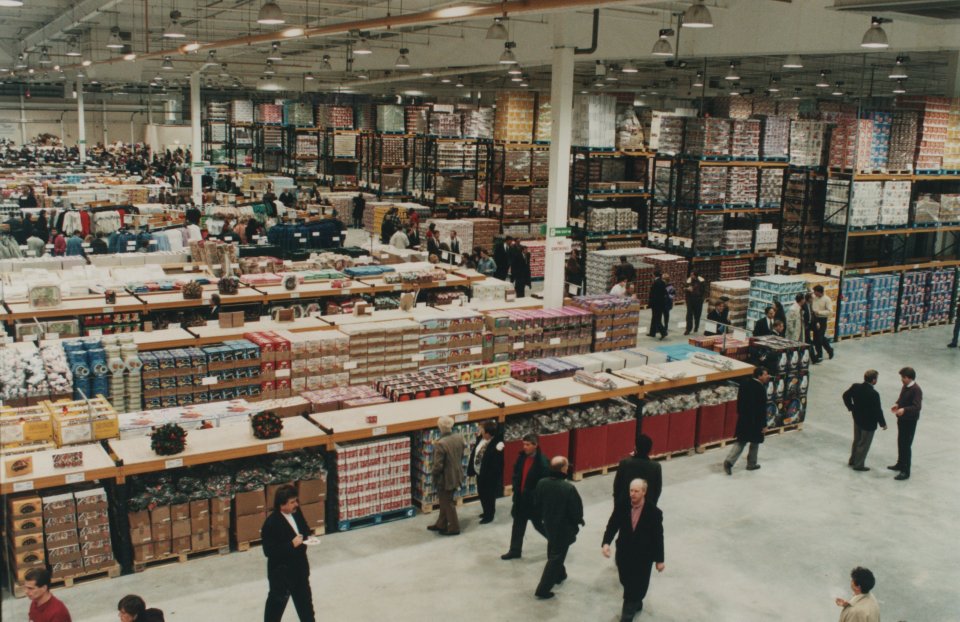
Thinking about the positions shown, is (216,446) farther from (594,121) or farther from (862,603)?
(594,121)

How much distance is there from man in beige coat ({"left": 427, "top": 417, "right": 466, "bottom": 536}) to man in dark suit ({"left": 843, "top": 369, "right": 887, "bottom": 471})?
5.38 m

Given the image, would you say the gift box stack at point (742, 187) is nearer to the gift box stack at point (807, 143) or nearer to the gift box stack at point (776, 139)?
the gift box stack at point (776, 139)

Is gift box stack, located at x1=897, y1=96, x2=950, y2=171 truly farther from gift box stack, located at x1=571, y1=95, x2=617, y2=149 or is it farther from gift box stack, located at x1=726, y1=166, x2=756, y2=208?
gift box stack, located at x1=571, y1=95, x2=617, y2=149

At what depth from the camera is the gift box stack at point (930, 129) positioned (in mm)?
18312

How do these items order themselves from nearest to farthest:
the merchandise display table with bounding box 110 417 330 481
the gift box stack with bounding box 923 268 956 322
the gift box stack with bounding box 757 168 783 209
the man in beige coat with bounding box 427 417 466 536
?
1. the merchandise display table with bounding box 110 417 330 481
2. the man in beige coat with bounding box 427 417 466 536
3. the gift box stack with bounding box 923 268 956 322
4. the gift box stack with bounding box 757 168 783 209

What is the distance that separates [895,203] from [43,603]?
59.6ft

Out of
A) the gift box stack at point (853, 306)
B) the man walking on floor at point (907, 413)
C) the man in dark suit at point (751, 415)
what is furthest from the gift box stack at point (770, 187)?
the man in dark suit at point (751, 415)

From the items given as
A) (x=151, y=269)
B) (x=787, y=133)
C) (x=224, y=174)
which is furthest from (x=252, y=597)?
(x=224, y=174)

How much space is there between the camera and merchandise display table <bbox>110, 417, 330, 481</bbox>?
25.6 ft

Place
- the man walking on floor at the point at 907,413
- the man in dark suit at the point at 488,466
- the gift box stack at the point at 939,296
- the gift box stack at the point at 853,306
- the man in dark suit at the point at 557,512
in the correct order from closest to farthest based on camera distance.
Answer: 1. the man in dark suit at the point at 557,512
2. the man in dark suit at the point at 488,466
3. the man walking on floor at the point at 907,413
4. the gift box stack at the point at 853,306
5. the gift box stack at the point at 939,296

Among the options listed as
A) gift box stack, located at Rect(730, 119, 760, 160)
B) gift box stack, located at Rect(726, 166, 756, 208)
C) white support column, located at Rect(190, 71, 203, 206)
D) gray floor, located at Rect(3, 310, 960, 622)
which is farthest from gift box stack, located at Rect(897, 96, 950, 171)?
white support column, located at Rect(190, 71, 203, 206)

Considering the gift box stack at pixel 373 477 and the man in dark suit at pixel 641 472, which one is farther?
the gift box stack at pixel 373 477

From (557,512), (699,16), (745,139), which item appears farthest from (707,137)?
(557,512)

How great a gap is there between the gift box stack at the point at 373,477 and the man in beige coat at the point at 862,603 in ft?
15.0
